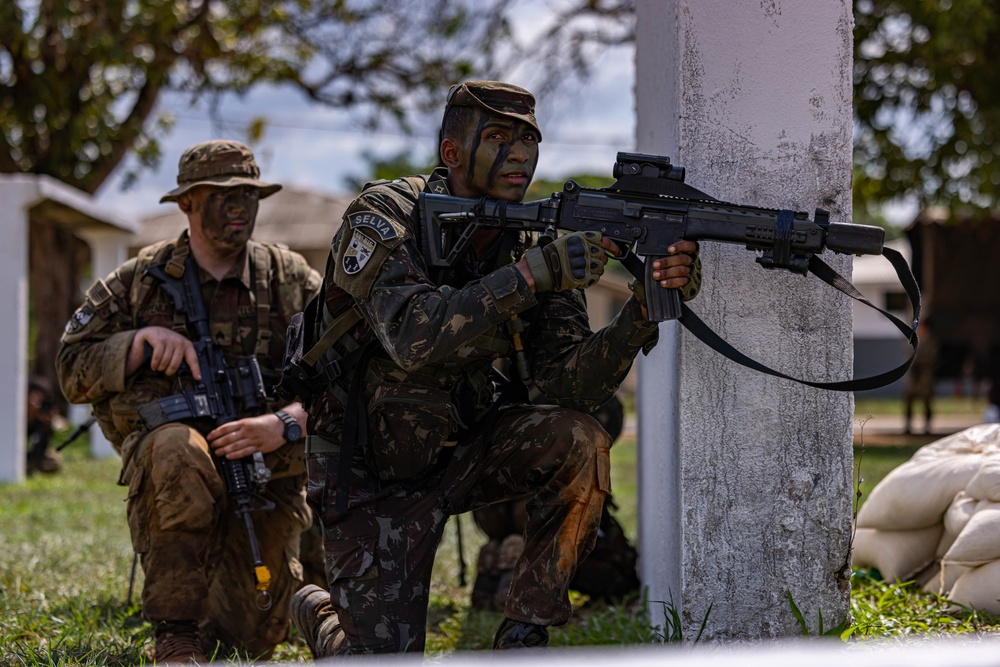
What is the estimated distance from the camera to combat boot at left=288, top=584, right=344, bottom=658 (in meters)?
3.26

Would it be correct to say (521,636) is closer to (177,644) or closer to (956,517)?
(177,644)

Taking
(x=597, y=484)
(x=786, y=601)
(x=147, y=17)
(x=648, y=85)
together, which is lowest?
(x=786, y=601)

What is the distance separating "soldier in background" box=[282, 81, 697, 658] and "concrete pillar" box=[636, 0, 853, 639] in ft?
0.89

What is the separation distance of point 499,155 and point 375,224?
46 centimetres

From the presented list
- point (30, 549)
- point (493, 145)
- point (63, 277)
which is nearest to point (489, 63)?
point (63, 277)

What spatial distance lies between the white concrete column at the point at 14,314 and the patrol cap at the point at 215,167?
652 centimetres

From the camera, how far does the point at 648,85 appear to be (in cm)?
420

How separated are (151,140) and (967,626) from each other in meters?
13.5

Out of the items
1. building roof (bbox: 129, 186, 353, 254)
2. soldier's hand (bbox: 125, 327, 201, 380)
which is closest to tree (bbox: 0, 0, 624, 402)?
building roof (bbox: 129, 186, 353, 254)

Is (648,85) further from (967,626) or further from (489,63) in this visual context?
(489,63)

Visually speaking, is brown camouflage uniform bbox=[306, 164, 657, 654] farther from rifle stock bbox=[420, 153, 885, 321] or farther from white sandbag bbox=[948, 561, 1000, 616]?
white sandbag bbox=[948, 561, 1000, 616]

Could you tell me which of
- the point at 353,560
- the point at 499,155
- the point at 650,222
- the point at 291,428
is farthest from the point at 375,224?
the point at 291,428

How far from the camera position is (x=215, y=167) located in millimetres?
4105

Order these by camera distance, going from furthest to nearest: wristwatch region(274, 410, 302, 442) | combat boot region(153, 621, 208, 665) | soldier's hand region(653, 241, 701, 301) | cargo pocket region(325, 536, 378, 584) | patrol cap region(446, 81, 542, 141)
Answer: wristwatch region(274, 410, 302, 442), combat boot region(153, 621, 208, 665), patrol cap region(446, 81, 542, 141), cargo pocket region(325, 536, 378, 584), soldier's hand region(653, 241, 701, 301)
